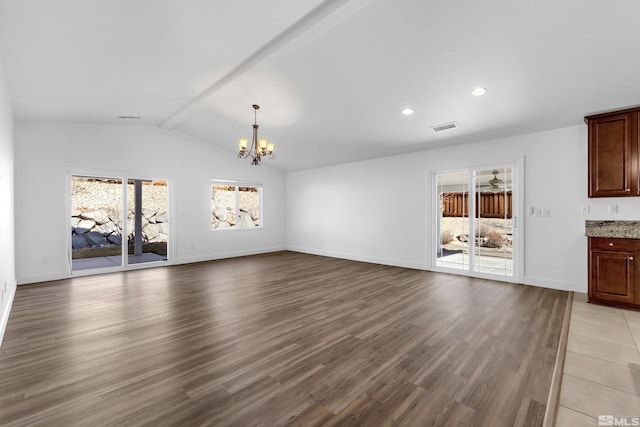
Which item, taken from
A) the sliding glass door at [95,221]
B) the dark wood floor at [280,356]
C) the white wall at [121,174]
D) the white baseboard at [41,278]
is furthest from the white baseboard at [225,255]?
the dark wood floor at [280,356]

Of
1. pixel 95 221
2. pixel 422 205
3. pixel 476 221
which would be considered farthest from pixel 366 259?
pixel 95 221

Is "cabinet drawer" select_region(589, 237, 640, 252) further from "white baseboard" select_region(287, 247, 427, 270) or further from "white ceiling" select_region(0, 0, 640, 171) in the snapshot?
"white baseboard" select_region(287, 247, 427, 270)

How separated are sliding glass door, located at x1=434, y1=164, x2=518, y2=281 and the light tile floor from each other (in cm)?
177

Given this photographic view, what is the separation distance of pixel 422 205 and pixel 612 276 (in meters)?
2.98

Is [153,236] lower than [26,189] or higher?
lower

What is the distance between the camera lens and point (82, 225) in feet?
18.9

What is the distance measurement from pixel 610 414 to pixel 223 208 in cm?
755

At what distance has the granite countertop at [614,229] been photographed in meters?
3.61

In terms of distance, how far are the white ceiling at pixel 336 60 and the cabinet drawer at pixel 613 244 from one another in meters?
1.71

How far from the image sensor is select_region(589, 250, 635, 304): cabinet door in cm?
362

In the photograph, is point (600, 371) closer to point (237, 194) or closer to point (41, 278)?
point (237, 194)

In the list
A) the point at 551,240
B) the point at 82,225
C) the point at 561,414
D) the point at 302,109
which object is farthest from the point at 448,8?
the point at 82,225

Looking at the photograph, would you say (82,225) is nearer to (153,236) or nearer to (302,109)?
(153,236)

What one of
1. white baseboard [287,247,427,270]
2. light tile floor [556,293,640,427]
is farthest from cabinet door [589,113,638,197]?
white baseboard [287,247,427,270]
